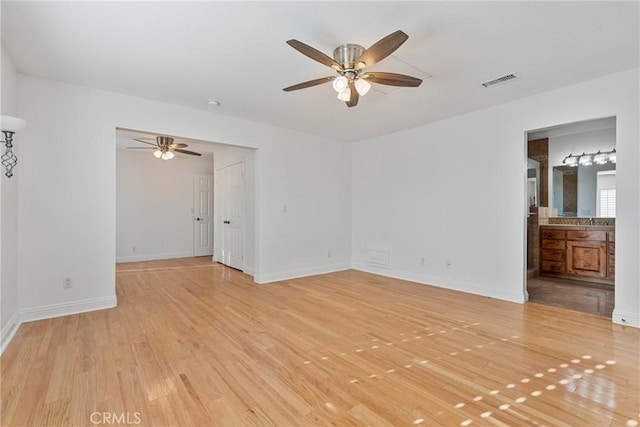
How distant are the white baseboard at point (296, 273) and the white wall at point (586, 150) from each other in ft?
14.2

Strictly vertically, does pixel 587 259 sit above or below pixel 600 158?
below

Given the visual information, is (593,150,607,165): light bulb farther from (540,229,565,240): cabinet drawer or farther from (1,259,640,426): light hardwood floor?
(1,259,640,426): light hardwood floor

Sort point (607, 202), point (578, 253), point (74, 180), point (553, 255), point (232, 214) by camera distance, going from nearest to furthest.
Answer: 1. point (74, 180)
2. point (607, 202)
3. point (578, 253)
4. point (553, 255)
5. point (232, 214)

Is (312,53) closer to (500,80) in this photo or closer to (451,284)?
(500,80)

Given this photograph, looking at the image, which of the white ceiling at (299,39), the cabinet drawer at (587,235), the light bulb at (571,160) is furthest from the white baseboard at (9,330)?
the light bulb at (571,160)

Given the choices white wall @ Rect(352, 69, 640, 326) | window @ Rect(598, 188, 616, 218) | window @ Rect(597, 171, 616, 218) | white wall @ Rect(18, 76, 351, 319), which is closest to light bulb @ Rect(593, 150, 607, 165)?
window @ Rect(597, 171, 616, 218)

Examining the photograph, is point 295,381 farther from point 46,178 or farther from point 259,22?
point 46,178

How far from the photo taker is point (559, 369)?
7.27 feet

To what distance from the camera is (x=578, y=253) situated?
5.15 metres

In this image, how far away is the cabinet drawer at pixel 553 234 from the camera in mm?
5363

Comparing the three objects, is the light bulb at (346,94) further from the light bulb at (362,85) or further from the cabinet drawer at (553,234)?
the cabinet drawer at (553,234)

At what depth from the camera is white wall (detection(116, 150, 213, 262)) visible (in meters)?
7.04

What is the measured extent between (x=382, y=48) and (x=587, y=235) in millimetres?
5124

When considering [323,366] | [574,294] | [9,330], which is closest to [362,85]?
[323,366]
